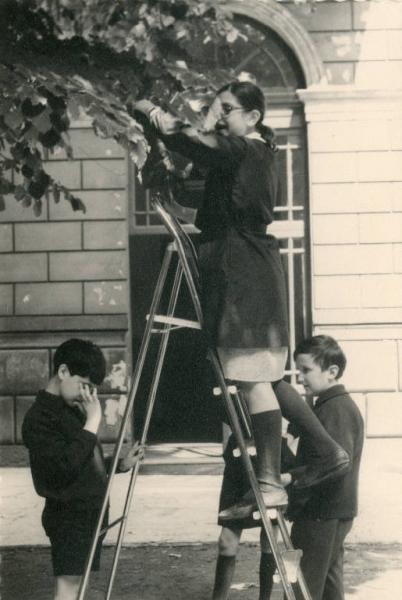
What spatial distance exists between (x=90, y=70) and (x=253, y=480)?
257cm

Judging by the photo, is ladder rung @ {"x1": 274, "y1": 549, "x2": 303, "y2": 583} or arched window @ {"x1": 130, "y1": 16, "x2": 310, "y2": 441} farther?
arched window @ {"x1": 130, "y1": 16, "x2": 310, "y2": 441}

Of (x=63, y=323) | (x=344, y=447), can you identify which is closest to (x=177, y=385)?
(x=63, y=323)

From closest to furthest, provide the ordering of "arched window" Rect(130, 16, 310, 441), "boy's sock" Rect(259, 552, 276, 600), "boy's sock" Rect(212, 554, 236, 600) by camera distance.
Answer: "boy's sock" Rect(212, 554, 236, 600) < "boy's sock" Rect(259, 552, 276, 600) < "arched window" Rect(130, 16, 310, 441)

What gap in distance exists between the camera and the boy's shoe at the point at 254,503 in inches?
160

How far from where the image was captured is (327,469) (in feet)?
14.1

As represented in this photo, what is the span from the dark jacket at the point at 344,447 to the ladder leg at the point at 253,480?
33 centimetres

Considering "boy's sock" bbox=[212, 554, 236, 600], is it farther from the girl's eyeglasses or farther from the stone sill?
the stone sill

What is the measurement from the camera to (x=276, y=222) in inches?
430

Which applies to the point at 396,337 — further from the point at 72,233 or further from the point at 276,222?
the point at 72,233

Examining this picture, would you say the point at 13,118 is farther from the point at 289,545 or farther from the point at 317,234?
the point at 317,234

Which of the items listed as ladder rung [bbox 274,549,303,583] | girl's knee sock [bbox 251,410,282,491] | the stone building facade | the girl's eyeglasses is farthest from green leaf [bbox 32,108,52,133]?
the stone building facade

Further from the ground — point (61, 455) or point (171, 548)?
point (61, 455)

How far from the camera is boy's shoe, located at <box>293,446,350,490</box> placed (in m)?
4.30

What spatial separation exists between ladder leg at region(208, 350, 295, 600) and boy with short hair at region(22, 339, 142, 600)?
0.54m
